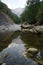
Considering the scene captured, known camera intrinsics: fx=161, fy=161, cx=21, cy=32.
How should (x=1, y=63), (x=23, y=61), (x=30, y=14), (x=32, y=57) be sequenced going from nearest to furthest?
1. (x=1, y=63)
2. (x=23, y=61)
3. (x=32, y=57)
4. (x=30, y=14)

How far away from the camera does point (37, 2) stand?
88.2 meters

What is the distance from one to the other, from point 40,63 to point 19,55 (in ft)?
12.7

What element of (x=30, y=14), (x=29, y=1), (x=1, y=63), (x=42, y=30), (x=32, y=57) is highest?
(x=29, y=1)

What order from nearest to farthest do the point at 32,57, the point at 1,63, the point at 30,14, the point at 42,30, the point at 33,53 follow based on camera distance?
1. the point at 1,63
2. the point at 32,57
3. the point at 33,53
4. the point at 42,30
5. the point at 30,14

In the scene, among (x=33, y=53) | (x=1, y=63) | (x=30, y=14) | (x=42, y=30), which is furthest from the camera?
(x=30, y=14)

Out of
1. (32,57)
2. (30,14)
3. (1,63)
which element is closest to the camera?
(1,63)

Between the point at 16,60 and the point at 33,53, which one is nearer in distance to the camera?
the point at 16,60

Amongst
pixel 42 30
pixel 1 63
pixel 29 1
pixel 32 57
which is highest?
pixel 29 1

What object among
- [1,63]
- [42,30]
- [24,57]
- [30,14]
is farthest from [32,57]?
[30,14]

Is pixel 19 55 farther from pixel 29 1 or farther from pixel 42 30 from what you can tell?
pixel 29 1

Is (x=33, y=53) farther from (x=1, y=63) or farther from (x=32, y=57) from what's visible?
(x=1, y=63)

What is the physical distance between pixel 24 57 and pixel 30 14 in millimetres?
68946

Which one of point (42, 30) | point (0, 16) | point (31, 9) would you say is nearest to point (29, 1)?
point (31, 9)

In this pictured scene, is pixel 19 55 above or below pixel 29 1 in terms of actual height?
below
